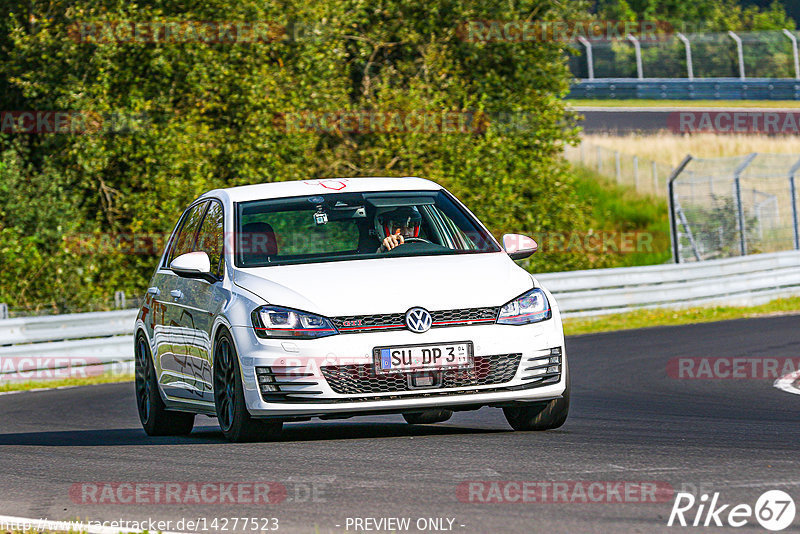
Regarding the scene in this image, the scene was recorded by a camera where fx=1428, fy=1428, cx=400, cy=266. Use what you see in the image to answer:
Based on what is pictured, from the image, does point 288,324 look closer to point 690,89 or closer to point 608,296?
point 608,296

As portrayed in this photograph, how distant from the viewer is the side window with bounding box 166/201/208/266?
10.2 m

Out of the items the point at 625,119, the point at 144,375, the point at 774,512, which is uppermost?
the point at 774,512

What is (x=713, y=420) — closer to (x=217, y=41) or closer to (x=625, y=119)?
(x=217, y=41)

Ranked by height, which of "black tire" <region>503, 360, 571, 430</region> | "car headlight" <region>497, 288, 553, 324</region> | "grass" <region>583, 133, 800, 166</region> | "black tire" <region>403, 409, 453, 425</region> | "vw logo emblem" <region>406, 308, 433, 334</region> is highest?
"vw logo emblem" <region>406, 308, 433, 334</region>

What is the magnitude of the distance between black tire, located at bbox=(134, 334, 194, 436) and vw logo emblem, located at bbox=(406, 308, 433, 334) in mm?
2762

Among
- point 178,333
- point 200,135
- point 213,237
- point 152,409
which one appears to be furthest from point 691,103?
point 178,333

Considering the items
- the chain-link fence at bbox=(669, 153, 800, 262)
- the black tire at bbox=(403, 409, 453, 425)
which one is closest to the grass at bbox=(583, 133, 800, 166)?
the chain-link fence at bbox=(669, 153, 800, 262)

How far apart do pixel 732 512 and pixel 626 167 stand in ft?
123

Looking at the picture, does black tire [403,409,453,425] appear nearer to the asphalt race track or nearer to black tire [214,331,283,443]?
the asphalt race track

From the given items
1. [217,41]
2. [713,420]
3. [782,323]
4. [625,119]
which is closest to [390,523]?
[713,420]

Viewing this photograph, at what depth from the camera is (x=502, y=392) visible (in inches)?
324

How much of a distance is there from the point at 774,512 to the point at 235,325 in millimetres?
3664

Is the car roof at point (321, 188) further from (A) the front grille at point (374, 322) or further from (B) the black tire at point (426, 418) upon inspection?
(B) the black tire at point (426, 418)

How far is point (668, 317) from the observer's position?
2317 centimetres
